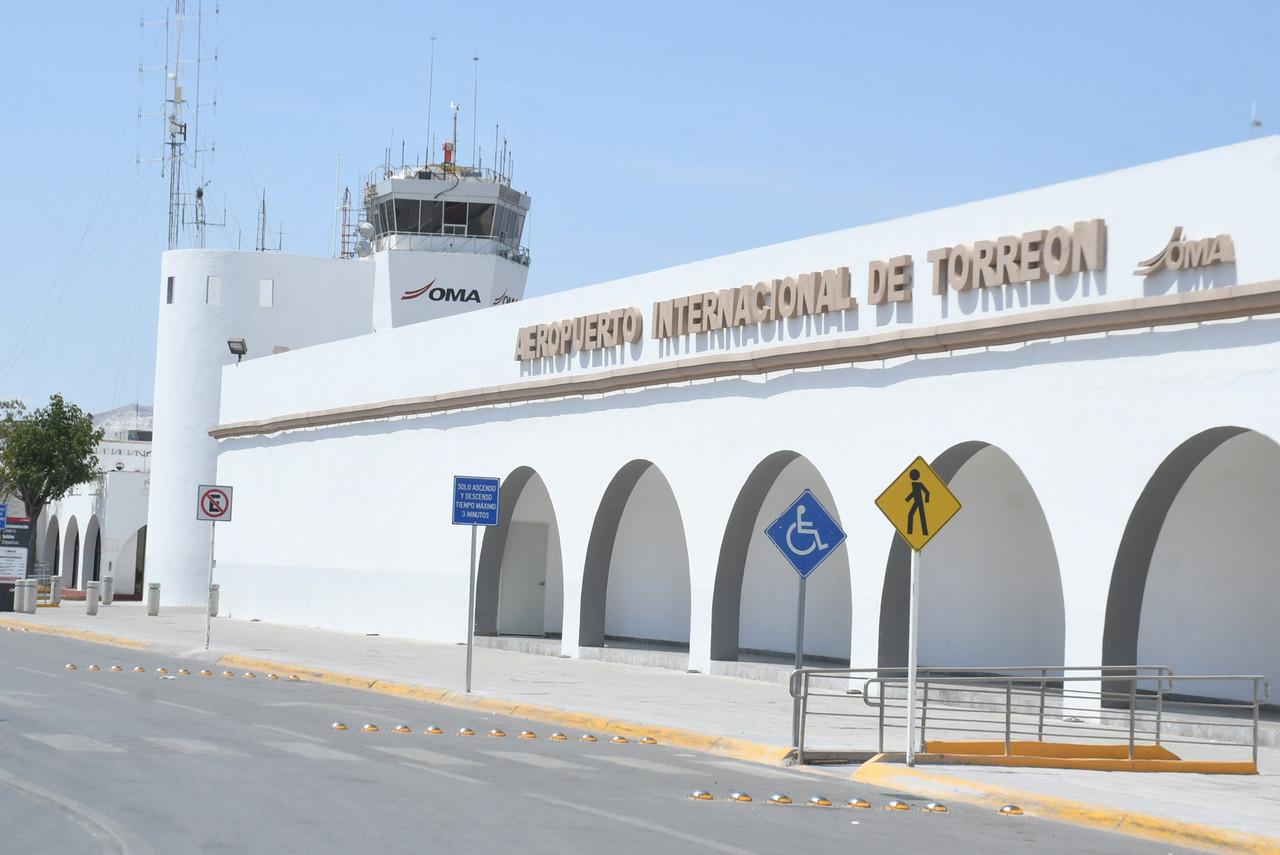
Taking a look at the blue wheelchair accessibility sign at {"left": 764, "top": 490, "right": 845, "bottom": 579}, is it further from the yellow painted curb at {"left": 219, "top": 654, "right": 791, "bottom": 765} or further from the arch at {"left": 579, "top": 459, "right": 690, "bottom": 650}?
the arch at {"left": 579, "top": 459, "right": 690, "bottom": 650}

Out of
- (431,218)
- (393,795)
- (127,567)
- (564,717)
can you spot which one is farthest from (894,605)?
(127,567)

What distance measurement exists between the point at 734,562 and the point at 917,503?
11642 mm

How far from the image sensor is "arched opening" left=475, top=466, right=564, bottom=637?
115 feet

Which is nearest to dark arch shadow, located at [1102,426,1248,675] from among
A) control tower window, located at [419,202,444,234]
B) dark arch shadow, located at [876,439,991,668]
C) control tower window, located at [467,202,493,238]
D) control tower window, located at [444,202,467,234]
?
dark arch shadow, located at [876,439,991,668]

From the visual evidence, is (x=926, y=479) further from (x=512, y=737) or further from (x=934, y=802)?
(x=512, y=737)

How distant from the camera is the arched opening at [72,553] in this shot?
78812 mm

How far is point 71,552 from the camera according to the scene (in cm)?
8000

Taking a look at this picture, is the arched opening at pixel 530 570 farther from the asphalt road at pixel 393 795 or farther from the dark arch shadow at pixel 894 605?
the asphalt road at pixel 393 795

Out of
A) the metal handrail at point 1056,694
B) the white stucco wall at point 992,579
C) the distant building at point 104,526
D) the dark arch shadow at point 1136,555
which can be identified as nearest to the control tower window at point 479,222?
the distant building at point 104,526

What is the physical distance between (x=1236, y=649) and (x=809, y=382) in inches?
297

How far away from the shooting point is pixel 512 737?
17781 mm

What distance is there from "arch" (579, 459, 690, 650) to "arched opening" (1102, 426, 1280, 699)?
35.7 feet

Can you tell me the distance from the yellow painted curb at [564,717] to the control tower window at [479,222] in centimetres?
2628

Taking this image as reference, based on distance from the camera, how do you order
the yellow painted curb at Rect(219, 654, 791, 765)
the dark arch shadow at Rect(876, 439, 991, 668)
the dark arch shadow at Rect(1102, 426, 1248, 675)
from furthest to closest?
the dark arch shadow at Rect(876, 439, 991, 668) → the dark arch shadow at Rect(1102, 426, 1248, 675) → the yellow painted curb at Rect(219, 654, 791, 765)
